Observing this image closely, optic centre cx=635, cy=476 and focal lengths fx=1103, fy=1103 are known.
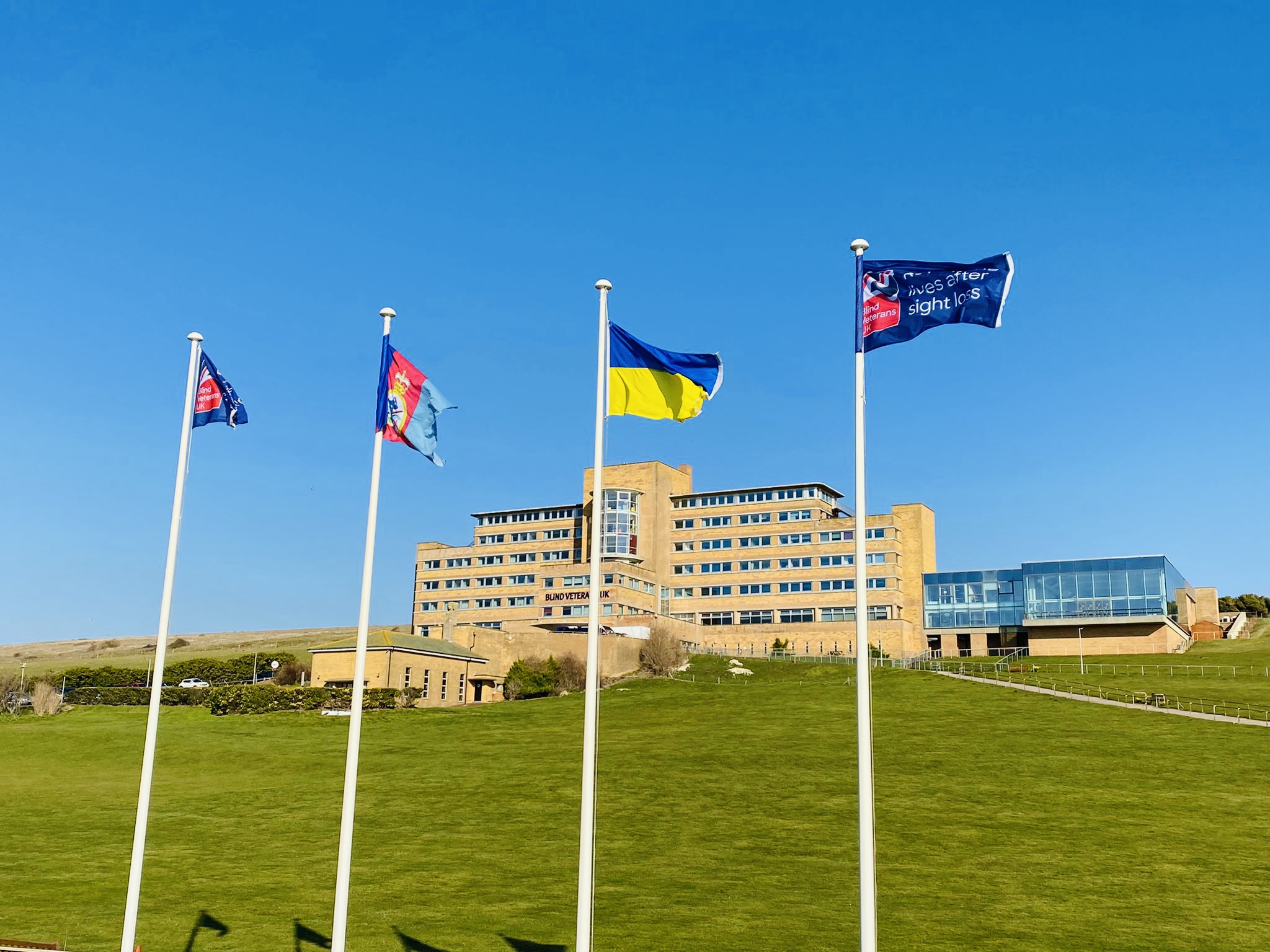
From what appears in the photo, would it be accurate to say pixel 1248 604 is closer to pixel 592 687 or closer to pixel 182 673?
pixel 182 673

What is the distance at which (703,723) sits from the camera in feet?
Result: 196

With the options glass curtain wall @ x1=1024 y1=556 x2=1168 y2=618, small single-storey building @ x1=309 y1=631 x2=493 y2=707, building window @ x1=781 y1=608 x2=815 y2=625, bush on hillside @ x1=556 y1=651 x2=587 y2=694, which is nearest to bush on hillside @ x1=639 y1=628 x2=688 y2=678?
bush on hillside @ x1=556 y1=651 x2=587 y2=694

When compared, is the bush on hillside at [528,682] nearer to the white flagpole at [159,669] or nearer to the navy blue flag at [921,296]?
the white flagpole at [159,669]

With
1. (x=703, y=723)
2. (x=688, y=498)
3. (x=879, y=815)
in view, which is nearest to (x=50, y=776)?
(x=703, y=723)

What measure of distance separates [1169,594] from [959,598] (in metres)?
20.1

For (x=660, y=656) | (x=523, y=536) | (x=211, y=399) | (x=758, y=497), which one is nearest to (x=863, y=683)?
(x=211, y=399)

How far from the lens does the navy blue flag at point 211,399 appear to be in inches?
938

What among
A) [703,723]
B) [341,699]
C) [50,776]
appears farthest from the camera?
[341,699]

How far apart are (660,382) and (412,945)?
1356 centimetres

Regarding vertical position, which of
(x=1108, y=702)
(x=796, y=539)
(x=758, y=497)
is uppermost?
(x=758, y=497)

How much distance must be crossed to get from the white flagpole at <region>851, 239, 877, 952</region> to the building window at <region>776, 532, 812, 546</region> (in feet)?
337

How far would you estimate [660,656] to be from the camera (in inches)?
3600

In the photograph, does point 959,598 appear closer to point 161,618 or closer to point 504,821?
point 504,821

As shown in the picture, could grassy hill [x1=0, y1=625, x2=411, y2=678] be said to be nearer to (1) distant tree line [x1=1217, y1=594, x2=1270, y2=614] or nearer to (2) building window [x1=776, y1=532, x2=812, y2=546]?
(2) building window [x1=776, y1=532, x2=812, y2=546]
